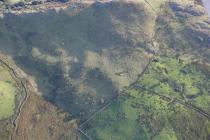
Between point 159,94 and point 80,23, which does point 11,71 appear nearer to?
point 80,23

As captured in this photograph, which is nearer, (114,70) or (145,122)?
(145,122)

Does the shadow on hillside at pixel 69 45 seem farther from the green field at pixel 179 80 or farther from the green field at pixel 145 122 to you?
the green field at pixel 179 80

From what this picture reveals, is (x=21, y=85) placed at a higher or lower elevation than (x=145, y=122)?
higher

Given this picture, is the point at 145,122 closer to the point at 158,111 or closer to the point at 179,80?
the point at 158,111

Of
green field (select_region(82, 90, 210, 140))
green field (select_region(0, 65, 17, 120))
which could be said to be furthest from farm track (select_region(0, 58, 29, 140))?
green field (select_region(82, 90, 210, 140))

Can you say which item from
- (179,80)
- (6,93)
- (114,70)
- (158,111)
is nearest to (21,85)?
(6,93)

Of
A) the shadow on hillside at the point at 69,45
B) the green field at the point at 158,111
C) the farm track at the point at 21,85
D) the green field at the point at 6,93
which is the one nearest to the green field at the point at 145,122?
the green field at the point at 158,111

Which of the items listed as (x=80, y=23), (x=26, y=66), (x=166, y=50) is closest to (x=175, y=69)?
(x=166, y=50)

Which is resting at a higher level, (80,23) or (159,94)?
(80,23)

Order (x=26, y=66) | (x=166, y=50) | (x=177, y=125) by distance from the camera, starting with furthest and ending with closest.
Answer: (x=166, y=50)
(x=26, y=66)
(x=177, y=125)
